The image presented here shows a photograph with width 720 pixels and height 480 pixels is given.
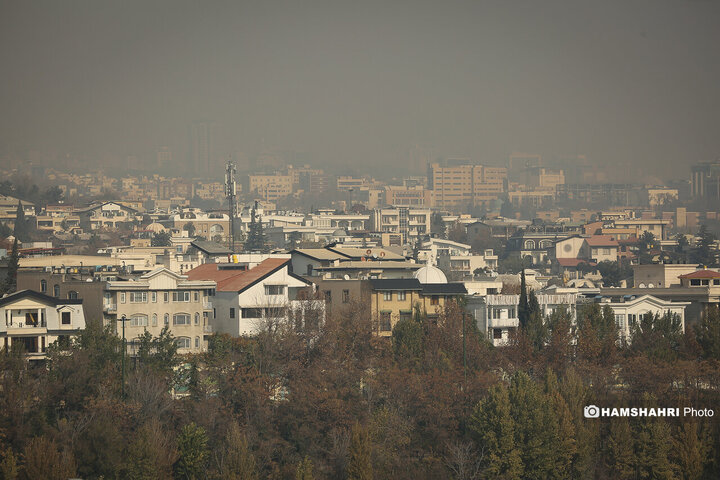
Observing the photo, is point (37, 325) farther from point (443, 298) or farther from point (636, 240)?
point (636, 240)

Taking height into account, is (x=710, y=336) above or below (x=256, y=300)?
below

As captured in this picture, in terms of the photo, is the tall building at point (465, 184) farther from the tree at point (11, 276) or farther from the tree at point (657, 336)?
the tree at point (657, 336)

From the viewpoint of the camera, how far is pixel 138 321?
101 ft

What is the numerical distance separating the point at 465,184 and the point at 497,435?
158 m

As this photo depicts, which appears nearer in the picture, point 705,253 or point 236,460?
point 236,460

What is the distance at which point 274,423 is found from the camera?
26.1 m

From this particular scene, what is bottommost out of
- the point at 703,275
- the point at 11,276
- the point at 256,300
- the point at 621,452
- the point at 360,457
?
the point at 621,452

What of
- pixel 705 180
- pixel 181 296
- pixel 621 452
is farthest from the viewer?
pixel 705 180

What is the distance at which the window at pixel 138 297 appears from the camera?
3114 cm

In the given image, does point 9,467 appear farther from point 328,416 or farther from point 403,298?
point 403,298

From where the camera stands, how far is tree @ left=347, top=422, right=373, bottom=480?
2391 cm

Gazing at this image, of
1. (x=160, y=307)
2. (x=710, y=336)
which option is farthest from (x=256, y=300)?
(x=710, y=336)

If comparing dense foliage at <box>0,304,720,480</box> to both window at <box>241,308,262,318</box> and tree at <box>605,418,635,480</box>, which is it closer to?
tree at <box>605,418,635,480</box>

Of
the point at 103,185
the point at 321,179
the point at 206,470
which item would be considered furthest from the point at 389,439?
the point at 321,179
